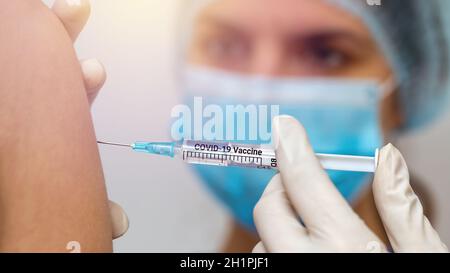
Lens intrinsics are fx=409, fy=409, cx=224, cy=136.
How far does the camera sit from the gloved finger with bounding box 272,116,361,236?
2.26 feet

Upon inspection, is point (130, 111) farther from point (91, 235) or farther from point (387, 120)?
point (387, 120)

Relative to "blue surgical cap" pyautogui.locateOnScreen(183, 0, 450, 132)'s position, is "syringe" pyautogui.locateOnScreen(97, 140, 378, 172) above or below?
below

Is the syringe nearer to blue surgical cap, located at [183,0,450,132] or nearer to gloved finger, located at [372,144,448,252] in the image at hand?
gloved finger, located at [372,144,448,252]

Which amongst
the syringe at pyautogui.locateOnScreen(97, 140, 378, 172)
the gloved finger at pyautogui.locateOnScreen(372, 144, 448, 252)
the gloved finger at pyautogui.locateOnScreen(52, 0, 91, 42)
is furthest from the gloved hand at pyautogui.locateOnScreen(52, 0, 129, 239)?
the gloved finger at pyautogui.locateOnScreen(372, 144, 448, 252)

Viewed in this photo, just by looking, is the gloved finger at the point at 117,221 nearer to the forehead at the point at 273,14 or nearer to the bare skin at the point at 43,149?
the bare skin at the point at 43,149

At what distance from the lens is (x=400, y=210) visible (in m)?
0.73

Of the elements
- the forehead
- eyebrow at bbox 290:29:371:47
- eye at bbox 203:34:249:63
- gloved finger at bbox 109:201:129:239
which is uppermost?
the forehead

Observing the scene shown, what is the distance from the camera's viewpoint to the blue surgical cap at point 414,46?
4.00 feet

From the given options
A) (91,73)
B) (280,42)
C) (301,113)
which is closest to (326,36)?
(280,42)

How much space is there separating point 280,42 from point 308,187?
0.62 metres

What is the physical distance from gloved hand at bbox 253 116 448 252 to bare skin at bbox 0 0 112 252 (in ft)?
1.05

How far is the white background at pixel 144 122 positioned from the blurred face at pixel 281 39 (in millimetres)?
119

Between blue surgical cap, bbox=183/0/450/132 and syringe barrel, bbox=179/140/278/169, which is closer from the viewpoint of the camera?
syringe barrel, bbox=179/140/278/169
